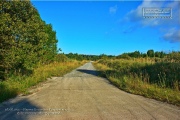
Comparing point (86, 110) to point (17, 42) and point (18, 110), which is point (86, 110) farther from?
point (17, 42)

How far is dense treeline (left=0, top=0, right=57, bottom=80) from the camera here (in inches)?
444

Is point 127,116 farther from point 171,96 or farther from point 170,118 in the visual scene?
point 171,96

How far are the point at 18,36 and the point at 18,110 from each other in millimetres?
6316

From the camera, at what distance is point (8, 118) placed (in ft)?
19.5

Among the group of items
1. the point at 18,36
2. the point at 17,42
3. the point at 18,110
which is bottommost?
the point at 18,110

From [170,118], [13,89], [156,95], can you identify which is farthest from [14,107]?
[156,95]

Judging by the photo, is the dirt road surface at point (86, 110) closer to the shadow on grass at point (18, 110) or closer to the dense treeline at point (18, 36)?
the shadow on grass at point (18, 110)

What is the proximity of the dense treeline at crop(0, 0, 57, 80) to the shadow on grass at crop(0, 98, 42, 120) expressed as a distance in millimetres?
4047

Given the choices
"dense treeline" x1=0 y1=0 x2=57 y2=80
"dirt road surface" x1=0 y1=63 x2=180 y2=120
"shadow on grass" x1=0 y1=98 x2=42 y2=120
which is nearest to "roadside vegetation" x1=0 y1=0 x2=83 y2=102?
"dense treeline" x1=0 y1=0 x2=57 y2=80

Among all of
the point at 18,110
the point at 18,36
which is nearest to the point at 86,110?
the point at 18,110

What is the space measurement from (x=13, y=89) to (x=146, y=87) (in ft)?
21.3

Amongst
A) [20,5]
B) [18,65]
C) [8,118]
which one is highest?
[20,5]

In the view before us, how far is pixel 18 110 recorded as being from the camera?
6.89 metres

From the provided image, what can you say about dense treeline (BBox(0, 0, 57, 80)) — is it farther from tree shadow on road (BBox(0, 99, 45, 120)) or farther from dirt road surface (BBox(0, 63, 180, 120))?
tree shadow on road (BBox(0, 99, 45, 120))
